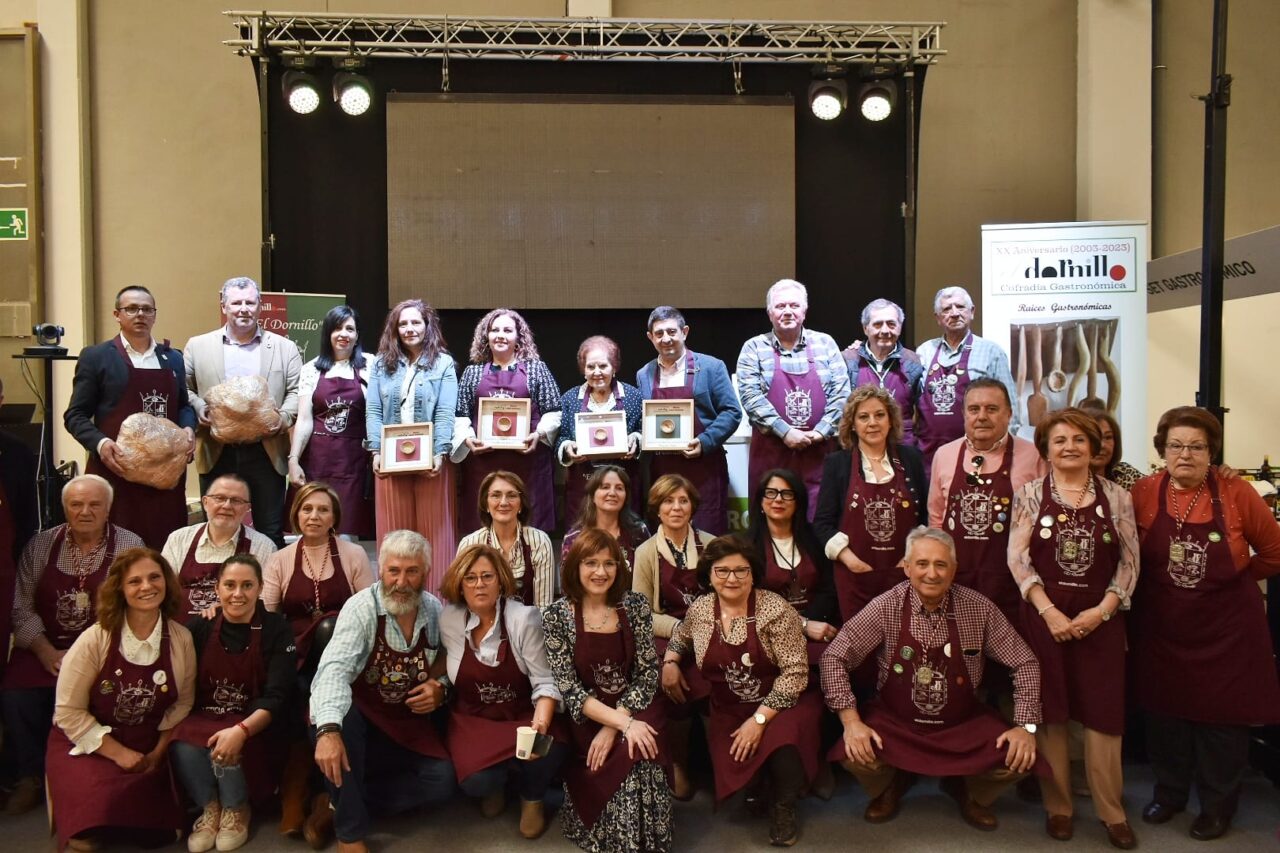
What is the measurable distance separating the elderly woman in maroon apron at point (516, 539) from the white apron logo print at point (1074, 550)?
2055mm

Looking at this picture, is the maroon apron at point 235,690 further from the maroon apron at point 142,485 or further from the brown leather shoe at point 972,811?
the brown leather shoe at point 972,811

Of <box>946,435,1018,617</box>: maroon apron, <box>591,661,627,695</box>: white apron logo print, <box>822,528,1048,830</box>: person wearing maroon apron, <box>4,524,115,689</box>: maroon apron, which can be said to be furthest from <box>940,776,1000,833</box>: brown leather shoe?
<box>4,524,115,689</box>: maroon apron

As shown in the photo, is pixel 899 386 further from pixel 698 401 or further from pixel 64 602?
pixel 64 602

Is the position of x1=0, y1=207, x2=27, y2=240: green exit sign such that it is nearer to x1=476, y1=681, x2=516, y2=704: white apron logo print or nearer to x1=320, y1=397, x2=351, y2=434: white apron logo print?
x1=320, y1=397, x2=351, y2=434: white apron logo print

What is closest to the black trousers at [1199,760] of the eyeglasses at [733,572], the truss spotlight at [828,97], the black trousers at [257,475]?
the eyeglasses at [733,572]

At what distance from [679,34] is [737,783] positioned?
19.4 feet

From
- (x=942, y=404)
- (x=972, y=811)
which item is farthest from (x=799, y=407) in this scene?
(x=972, y=811)

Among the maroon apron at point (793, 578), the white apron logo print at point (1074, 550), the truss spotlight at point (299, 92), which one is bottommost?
the maroon apron at point (793, 578)

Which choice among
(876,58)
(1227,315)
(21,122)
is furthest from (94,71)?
(1227,315)

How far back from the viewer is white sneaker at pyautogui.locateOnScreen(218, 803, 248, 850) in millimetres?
3572

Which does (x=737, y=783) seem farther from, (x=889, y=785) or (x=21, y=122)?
(x=21, y=122)

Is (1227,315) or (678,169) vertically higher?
(678,169)

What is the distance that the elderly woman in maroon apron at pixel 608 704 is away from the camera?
11.6ft

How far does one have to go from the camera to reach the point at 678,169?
8008 millimetres
